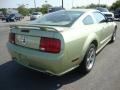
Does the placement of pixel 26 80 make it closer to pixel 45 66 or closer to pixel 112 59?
pixel 45 66

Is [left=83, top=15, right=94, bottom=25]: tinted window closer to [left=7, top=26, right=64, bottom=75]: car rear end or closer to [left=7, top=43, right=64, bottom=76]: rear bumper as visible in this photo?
[left=7, top=26, right=64, bottom=75]: car rear end

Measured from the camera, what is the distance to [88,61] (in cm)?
484

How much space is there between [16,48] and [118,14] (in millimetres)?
24335

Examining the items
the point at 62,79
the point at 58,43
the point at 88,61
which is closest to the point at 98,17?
the point at 88,61

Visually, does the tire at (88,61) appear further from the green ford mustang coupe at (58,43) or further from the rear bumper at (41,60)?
the rear bumper at (41,60)

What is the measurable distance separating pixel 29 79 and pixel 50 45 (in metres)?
1.15

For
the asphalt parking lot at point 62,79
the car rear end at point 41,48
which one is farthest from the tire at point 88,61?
the car rear end at point 41,48

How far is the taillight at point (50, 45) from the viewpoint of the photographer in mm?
3697

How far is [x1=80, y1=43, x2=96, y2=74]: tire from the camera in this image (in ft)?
15.0

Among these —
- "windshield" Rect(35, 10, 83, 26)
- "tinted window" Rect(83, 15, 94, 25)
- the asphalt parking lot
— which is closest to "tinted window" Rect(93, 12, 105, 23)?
"tinted window" Rect(83, 15, 94, 25)

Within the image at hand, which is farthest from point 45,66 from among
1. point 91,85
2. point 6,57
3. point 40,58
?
point 6,57

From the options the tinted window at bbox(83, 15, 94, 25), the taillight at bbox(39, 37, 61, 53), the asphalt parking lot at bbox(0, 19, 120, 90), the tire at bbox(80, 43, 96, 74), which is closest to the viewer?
the taillight at bbox(39, 37, 61, 53)

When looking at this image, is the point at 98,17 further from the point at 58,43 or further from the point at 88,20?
the point at 58,43

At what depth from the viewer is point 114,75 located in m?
4.70
